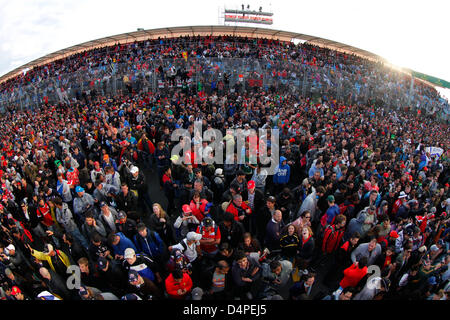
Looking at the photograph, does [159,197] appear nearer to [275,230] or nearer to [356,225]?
[275,230]

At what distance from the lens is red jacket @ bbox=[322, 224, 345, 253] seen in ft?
15.1

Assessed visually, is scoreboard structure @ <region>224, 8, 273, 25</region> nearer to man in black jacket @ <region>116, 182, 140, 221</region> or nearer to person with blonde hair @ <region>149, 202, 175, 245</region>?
man in black jacket @ <region>116, 182, 140, 221</region>

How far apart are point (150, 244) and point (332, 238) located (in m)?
3.33

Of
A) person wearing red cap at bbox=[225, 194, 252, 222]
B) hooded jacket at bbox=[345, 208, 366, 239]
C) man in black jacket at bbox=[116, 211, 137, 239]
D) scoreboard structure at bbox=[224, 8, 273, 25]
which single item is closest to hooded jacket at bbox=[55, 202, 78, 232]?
man in black jacket at bbox=[116, 211, 137, 239]

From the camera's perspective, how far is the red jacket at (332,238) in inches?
181

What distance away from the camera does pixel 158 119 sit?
35.1 ft

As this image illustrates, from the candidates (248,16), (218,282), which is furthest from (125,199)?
(248,16)

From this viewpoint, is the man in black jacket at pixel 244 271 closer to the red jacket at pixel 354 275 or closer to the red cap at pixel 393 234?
the red jacket at pixel 354 275

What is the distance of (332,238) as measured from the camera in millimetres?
4676

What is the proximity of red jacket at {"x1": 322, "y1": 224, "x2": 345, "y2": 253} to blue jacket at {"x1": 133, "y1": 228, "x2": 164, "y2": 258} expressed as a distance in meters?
3.05

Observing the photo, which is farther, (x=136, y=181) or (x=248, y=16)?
(x=248, y=16)

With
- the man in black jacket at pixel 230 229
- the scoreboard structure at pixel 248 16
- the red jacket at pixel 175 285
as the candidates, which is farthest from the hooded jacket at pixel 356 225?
the scoreboard structure at pixel 248 16

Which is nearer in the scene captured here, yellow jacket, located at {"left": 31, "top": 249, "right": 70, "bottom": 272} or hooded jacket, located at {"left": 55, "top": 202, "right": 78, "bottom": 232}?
yellow jacket, located at {"left": 31, "top": 249, "right": 70, "bottom": 272}
